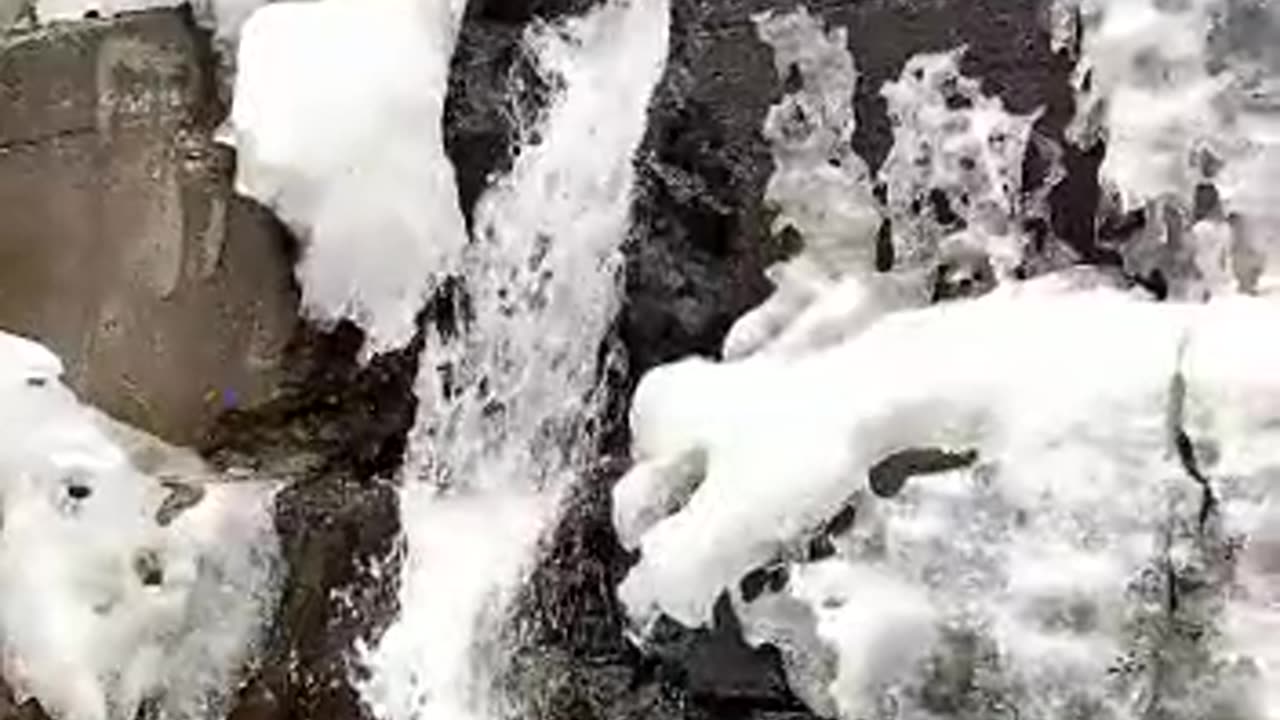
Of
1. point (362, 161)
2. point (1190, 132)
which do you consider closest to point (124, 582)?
point (362, 161)

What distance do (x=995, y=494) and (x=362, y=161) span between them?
1295mm

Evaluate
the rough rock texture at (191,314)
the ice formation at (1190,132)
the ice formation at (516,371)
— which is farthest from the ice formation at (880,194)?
the rough rock texture at (191,314)

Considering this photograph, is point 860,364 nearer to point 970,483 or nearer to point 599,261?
point 970,483

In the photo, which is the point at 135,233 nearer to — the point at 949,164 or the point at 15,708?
the point at 15,708

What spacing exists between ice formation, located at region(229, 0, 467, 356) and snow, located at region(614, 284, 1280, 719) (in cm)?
66

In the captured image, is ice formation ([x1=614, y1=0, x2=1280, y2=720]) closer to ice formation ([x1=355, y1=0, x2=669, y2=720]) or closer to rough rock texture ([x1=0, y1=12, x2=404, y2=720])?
ice formation ([x1=355, y1=0, x2=669, y2=720])

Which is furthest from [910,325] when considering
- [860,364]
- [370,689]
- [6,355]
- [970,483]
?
[6,355]

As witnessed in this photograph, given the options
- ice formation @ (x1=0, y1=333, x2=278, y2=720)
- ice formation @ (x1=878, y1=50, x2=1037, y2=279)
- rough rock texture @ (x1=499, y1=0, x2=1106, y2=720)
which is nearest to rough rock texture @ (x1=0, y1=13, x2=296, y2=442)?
ice formation @ (x1=0, y1=333, x2=278, y2=720)

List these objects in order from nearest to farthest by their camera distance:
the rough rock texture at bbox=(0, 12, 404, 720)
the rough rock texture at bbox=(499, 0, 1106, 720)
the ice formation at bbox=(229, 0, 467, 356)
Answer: the rough rock texture at bbox=(499, 0, 1106, 720)
the rough rock texture at bbox=(0, 12, 404, 720)
the ice formation at bbox=(229, 0, 467, 356)

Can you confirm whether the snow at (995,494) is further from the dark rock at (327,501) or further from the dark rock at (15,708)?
the dark rock at (15,708)

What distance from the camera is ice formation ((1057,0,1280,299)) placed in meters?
3.68

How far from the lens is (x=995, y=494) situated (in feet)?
11.4

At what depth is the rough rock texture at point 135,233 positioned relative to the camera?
172 inches

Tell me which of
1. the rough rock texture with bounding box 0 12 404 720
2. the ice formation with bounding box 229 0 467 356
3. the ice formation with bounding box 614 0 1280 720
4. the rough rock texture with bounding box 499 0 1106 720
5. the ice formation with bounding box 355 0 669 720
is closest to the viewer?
the ice formation with bounding box 614 0 1280 720
